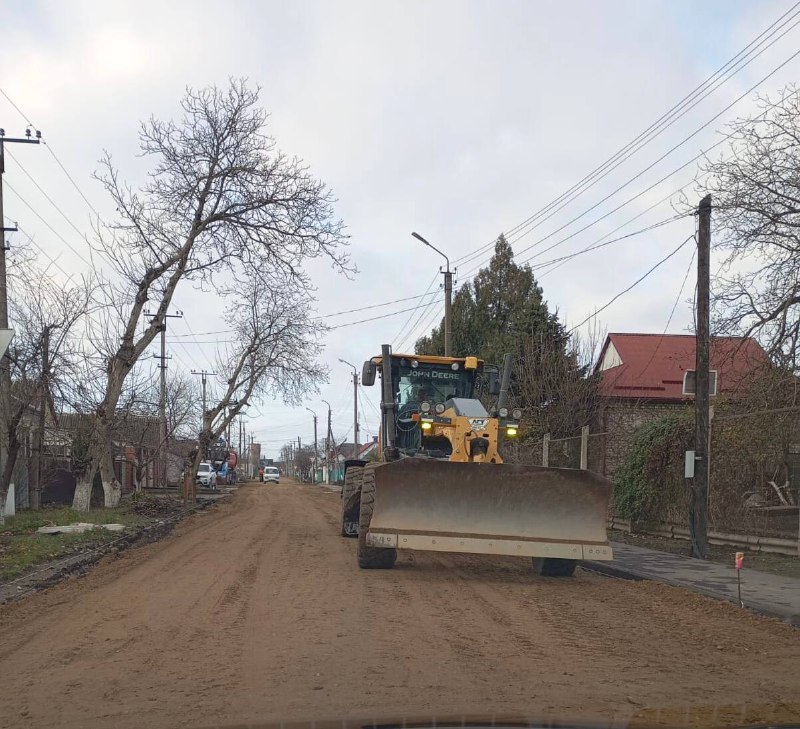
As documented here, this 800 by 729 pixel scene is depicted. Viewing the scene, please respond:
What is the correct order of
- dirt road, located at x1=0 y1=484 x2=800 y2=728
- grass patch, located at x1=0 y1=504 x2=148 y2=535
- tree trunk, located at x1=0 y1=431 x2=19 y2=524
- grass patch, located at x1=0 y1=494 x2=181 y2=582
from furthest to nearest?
tree trunk, located at x1=0 y1=431 x2=19 y2=524, grass patch, located at x1=0 y1=504 x2=148 y2=535, grass patch, located at x1=0 y1=494 x2=181 y2=582, dirt road, located at x1=0 y1=484 x2=800 y2=728

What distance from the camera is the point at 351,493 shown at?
15.0 m

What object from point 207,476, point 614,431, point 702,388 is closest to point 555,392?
point 614,431

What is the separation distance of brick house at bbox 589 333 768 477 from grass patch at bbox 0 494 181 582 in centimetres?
1163

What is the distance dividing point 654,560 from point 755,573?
2042 millimetres

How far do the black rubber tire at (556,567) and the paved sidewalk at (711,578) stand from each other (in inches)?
36.2

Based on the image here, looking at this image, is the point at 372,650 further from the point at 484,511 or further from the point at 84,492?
the point at 84,492

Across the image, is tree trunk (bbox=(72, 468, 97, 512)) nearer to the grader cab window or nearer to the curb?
the grader cab window

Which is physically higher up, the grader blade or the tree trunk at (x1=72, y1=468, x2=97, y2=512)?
the grader blade

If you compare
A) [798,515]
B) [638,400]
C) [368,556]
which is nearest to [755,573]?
[798,515]

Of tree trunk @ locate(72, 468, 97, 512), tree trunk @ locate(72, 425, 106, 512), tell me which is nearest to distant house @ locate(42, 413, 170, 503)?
tree trunk @ locate(72, 425, 106, 512)

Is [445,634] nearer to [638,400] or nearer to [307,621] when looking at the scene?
[307,621]

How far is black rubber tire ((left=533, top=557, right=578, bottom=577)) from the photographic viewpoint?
11.6 meters

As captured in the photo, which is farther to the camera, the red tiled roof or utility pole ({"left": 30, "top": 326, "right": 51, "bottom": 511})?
Result: the red tiled roof

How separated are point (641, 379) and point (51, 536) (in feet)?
71.9
